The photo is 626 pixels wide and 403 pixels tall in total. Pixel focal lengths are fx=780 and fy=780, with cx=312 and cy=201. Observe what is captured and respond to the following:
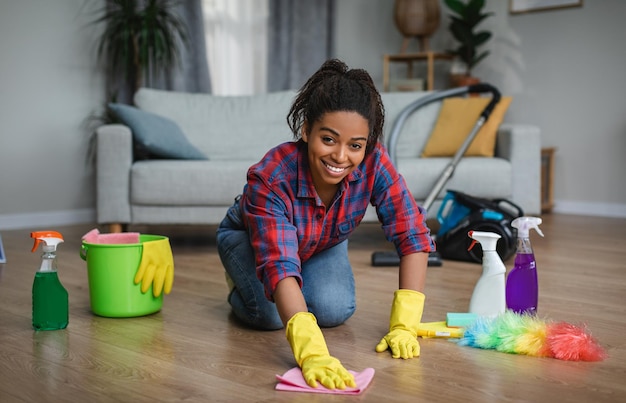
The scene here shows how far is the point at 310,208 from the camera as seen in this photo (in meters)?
1.87

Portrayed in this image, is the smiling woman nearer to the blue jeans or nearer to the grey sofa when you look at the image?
the blue jeans

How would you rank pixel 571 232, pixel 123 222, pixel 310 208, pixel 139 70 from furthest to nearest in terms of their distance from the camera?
pixel 139 70, pixel 571 232, pixel 123 222, pixel 310 208

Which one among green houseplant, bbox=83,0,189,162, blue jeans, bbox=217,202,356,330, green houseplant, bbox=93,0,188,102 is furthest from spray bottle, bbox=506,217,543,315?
green houseplant, bbox=93,0,188,102

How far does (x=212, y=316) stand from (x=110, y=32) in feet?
10.3

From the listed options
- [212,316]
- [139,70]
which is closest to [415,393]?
[212,316]

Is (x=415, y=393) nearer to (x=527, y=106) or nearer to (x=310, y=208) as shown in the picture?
(x=310, y=208)

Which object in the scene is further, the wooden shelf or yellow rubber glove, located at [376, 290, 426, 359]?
the wooden shelf

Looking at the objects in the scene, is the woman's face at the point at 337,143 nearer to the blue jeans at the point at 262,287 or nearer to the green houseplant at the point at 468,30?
the blue jeans at the point at 262,287

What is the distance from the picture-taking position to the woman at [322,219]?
1.69 metres

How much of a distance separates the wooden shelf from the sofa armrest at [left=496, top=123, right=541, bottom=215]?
190cm

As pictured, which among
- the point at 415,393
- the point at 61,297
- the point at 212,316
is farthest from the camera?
the point at 212,316

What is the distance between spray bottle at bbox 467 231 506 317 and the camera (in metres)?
2.01

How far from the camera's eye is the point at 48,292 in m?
2.02

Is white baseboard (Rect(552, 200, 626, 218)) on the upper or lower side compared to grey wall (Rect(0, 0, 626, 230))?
lower
